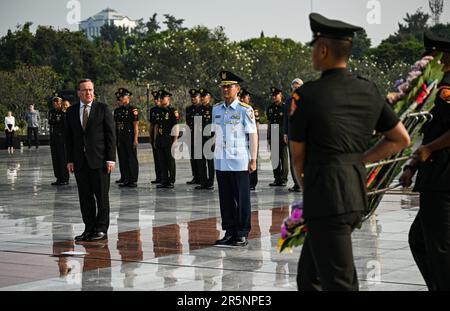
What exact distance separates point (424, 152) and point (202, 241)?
457 cm

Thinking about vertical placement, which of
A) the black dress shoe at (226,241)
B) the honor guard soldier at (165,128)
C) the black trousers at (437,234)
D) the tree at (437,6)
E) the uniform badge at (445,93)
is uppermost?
the tree at (437,6)

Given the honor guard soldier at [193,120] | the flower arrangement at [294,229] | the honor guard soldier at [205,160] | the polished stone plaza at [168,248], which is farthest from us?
the honor guard soldier at [193,120]

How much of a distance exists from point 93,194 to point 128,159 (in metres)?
7.75

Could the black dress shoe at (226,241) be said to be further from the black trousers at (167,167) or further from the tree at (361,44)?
the tree at (361,44)

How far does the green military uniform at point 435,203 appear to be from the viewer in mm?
5883

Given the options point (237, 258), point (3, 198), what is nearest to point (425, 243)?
point (237, 258)

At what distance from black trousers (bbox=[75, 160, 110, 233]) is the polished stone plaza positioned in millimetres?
274

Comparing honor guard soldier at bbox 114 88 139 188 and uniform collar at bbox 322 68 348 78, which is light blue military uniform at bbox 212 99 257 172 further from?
honor guard soldier at bbox 114 88 139 188

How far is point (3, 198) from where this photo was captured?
15.4 m

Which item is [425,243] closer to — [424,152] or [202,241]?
[424,152]

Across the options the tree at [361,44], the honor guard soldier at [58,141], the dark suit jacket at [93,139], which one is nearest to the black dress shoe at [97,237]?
the dark suit jacket at [93,139]

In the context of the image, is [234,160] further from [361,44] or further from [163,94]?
[361,44]

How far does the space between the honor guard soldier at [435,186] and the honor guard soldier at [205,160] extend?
1093 cm
